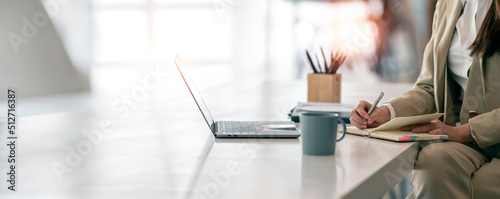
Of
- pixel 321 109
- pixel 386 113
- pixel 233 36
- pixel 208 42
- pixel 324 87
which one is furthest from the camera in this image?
pixel 233 36

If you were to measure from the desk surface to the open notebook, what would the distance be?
0.09ft

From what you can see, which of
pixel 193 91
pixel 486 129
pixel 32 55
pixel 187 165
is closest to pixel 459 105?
pixel 486 129

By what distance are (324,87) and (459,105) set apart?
57 cm

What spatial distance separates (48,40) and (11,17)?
0.94m

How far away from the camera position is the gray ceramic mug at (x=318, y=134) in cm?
110

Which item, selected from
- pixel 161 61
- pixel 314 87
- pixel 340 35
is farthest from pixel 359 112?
pixel 340 35

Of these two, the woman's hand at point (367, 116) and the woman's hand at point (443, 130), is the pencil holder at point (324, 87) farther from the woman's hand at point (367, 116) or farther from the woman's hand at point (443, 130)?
the woman's hand at point (443, 130)

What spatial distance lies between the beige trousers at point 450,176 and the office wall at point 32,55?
3.73 metres

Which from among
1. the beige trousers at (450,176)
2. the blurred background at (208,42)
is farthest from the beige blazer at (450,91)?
the blurred background at (208,42)

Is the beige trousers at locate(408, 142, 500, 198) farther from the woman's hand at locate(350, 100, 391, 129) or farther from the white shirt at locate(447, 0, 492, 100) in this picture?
the white shirt at locate(447, 0, 492, 100)

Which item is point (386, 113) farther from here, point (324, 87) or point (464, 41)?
point (324, 87)

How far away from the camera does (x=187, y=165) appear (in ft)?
3.29

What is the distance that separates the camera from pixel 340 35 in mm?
6793

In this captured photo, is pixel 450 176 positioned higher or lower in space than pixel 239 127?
lower
